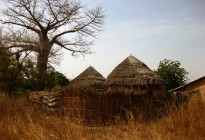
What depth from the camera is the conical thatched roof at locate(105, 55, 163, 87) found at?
48.4 ft

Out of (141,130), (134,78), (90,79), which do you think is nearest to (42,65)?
(90,79)

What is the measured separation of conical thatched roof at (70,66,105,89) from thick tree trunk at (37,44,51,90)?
161cm

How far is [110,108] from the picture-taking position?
29.6 ft

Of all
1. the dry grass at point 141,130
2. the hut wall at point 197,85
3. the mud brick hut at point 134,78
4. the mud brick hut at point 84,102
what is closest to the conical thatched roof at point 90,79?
the mud brick hut at point 134,78

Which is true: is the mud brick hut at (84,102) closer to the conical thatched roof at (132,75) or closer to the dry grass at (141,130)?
the dry grass at (141,130)

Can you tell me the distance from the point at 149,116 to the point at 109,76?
737 centimetres

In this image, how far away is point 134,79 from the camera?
14758mm

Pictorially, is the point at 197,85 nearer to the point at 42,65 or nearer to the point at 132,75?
the point at 132,75

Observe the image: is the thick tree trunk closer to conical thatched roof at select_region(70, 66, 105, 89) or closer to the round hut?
conical thatched roof at select_region(70, 66, 105, 89)

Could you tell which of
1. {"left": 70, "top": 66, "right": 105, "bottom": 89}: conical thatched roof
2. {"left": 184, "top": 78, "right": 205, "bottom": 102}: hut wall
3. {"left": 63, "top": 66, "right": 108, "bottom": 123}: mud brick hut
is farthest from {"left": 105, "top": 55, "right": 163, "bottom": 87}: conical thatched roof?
{"left": 63, "top": 66, "right": 108, "bottom": 123}: mud brick hut

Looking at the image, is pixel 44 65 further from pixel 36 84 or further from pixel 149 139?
pixel 149 139

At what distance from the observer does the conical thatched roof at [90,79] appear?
54.8 feet

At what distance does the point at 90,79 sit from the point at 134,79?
10.3 feet

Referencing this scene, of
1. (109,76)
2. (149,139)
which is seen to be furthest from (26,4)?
(149,139)
